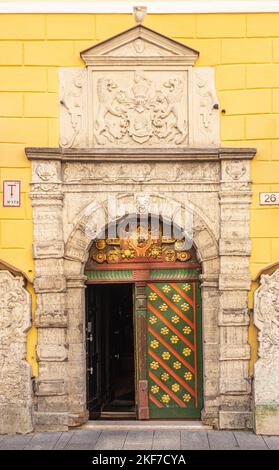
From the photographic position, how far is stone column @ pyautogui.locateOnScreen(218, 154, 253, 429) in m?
7.72

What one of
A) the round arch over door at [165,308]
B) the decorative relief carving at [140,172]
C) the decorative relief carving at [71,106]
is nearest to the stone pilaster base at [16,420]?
the round arch over door at [165,308]

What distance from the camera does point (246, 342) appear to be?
7758mm

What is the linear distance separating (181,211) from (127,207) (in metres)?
0.67

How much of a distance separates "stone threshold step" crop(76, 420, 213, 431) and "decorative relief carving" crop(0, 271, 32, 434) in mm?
840

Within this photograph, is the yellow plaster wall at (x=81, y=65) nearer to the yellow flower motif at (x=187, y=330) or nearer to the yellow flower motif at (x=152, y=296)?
the yellow flower motif at (x=187, y=330)

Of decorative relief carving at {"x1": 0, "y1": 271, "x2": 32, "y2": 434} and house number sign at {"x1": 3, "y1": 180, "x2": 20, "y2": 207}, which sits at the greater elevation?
house number sign at {"x1": 3, "y1": 180, "x2": 20, "y2": 207}

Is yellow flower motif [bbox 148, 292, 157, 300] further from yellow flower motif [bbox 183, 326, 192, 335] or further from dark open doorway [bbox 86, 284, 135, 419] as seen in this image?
dark open doorway [bbox 86, 284, 135, 419]

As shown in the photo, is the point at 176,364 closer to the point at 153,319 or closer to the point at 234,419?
the point at 153,319

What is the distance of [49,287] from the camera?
780 cm

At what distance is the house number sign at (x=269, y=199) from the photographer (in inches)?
307

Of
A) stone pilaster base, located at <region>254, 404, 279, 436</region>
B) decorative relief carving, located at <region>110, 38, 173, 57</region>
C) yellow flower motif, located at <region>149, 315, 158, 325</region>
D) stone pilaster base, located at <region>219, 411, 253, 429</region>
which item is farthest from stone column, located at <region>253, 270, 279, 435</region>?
decorative relief carving, located at <region>110, 38, 173, 57</region>
